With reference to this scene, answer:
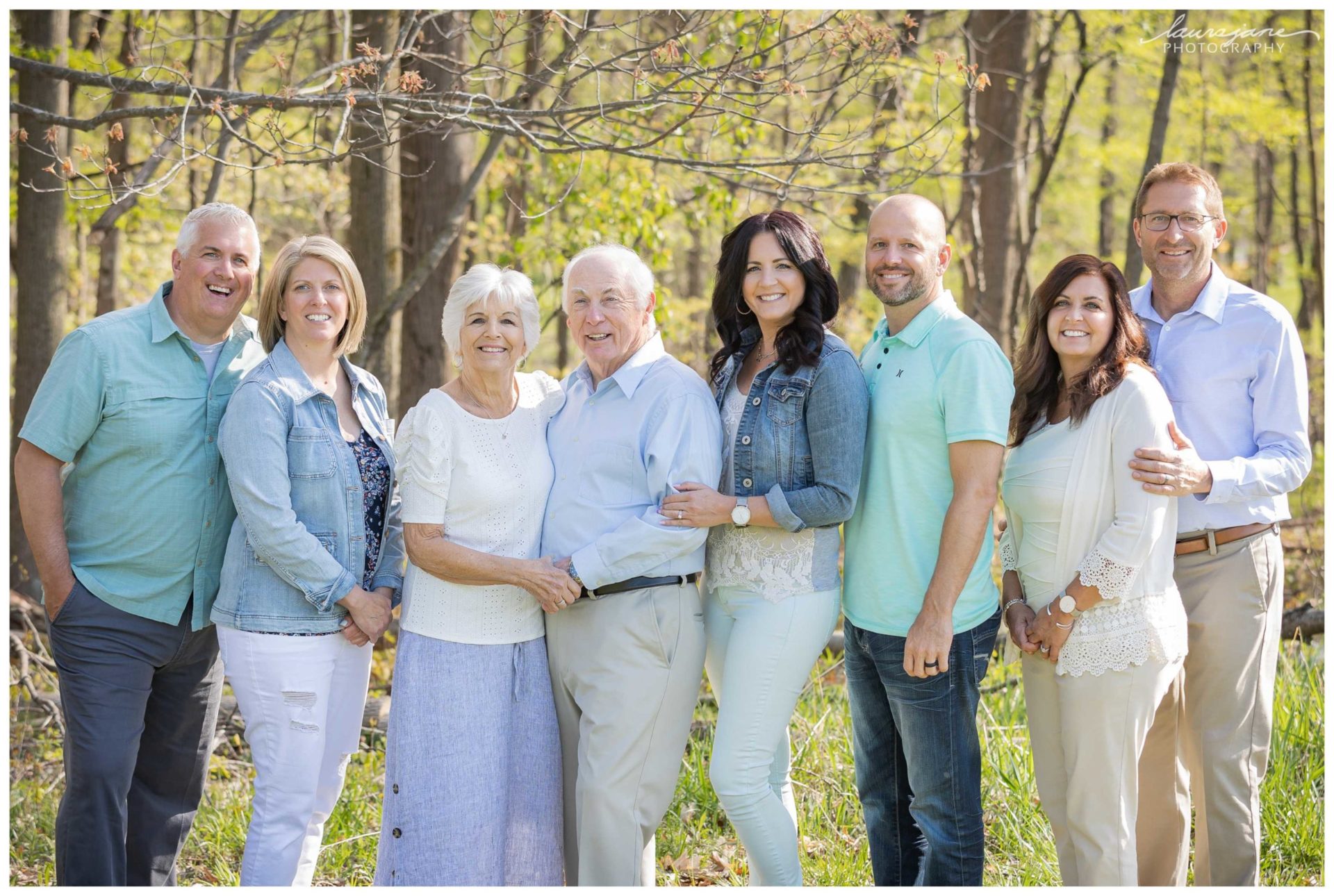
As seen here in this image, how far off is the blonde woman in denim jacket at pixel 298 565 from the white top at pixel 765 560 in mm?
1072

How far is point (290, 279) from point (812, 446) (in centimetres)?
166

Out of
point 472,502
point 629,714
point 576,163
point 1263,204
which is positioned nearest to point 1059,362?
point 629,714

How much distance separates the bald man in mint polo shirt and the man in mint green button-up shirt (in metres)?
2.03

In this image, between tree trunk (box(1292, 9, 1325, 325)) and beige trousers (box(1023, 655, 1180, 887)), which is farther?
tree trunk (box(1292, 9, 1325, 325))

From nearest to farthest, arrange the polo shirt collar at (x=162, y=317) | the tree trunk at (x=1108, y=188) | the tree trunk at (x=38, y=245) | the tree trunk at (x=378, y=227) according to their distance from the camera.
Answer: the polo shirt collar at (x=162, y=317), the tree trunk at (x=38, y=245), the tree trunk at (x=378, y=227), the tree trunk at (x=1108, y=188)

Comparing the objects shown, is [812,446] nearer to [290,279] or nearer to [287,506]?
[287,506]

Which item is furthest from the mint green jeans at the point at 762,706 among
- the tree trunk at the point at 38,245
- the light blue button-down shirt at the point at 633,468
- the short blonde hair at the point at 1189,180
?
the tree trunk at the point at 38,245

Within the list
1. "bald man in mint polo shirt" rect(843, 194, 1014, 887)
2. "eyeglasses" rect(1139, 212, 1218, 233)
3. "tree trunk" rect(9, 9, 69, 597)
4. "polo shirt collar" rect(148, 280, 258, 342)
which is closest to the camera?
"bald man in mint polo shirt" rect(843, 194, 1014, 887)

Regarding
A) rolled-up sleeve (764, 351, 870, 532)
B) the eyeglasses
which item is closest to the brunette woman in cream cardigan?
the eyeglasses

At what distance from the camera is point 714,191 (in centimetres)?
727

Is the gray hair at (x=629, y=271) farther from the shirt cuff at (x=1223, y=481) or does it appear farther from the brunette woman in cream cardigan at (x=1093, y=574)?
the shirt cuff at (x=1223, y=481)

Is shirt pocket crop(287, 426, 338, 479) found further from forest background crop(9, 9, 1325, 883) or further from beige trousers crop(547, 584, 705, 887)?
forest background crop(9, 9, 1325, 883)

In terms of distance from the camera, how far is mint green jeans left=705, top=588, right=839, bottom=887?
327cm

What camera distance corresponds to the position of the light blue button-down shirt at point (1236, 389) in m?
3.53
